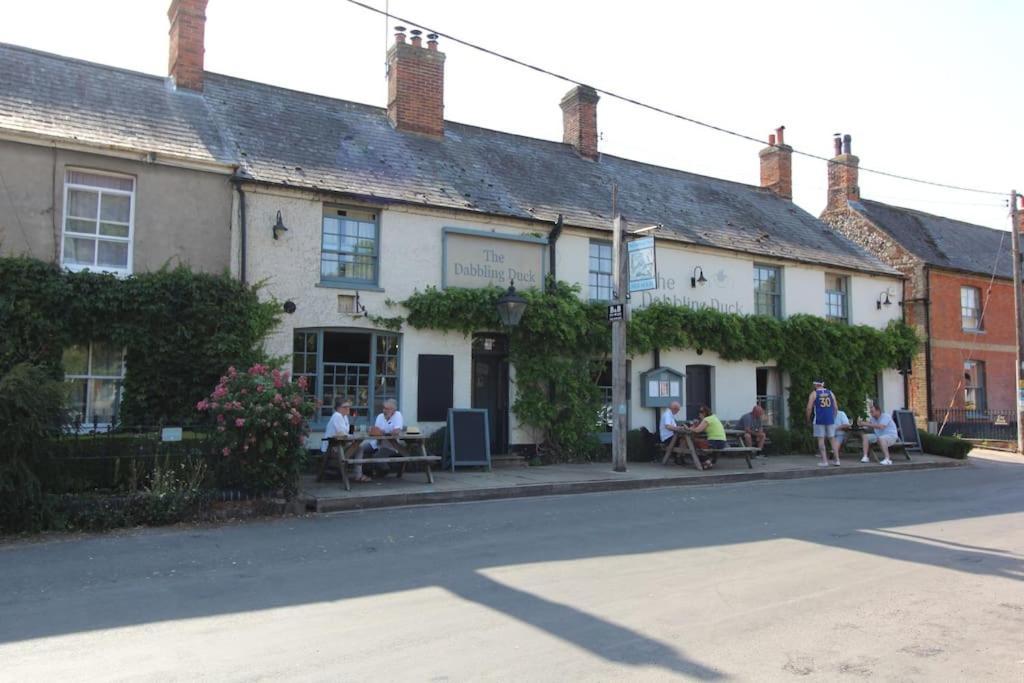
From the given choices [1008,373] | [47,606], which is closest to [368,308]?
[47,606]

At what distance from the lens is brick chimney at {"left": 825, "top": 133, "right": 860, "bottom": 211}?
27844 mm

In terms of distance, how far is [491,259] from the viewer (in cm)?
1576

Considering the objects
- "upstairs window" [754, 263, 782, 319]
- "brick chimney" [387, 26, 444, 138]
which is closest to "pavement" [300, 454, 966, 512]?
"upstairs window" [754, 263, 782, 319]

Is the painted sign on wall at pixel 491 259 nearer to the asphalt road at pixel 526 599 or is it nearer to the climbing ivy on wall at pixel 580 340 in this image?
the climbing ivy on wall at pixel 580 340

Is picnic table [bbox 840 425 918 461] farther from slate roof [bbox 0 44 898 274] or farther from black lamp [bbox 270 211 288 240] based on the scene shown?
black lamp [bbox 270 211 288 240]

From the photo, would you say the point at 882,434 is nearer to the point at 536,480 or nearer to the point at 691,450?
the point at 691,450

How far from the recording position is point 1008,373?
2784cm

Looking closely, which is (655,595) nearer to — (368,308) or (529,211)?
(368,308)

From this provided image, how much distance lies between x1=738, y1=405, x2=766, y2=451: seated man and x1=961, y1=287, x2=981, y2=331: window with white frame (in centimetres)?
1291

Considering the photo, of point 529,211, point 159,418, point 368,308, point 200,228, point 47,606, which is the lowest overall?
point 47,606

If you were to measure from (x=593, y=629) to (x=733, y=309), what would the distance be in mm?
15122

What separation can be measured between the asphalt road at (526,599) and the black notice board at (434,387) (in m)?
4.60

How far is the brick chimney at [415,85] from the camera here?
58.0 ft

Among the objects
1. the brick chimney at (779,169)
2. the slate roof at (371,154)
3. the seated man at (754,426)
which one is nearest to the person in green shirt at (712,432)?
the seated man at (754,426)
